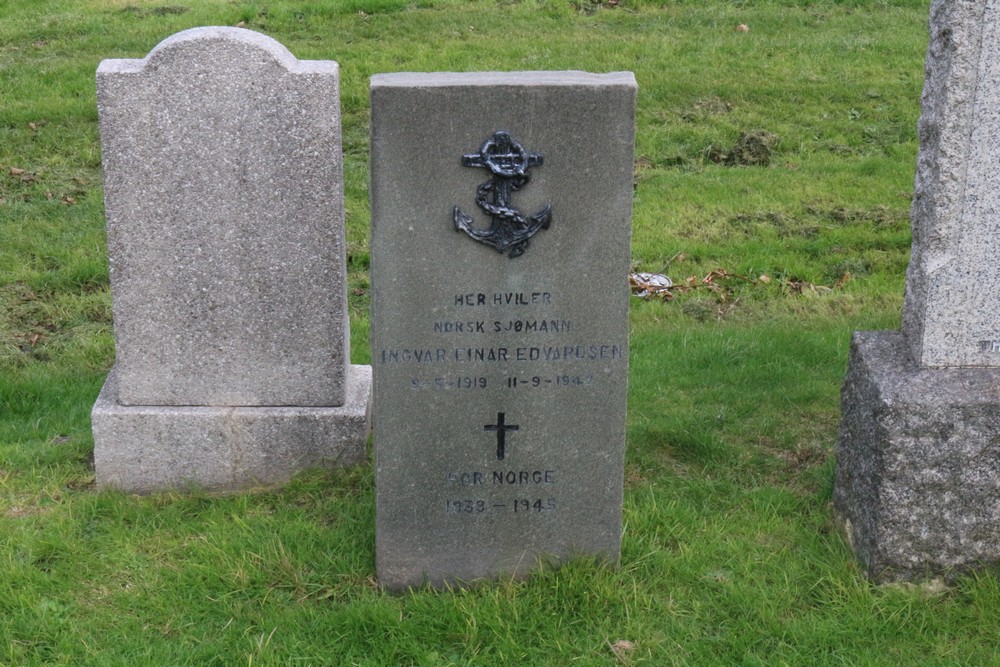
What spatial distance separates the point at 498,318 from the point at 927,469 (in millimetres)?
1508

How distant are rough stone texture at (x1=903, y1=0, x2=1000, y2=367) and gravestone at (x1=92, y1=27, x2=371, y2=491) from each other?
7.14ft

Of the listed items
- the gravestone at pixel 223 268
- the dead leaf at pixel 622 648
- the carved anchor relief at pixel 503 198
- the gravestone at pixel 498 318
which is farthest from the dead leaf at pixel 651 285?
the dead leaf at pixel 622 648

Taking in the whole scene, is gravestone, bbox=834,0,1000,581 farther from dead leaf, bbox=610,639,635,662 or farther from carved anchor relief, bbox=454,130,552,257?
carved anchor relief, bbox=454,130,552,257

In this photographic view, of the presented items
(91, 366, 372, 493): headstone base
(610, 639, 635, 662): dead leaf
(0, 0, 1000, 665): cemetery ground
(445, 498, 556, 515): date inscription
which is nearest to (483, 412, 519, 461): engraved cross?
(445, 498, 556, 515): date inscription

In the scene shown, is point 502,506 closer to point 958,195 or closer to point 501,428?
point 501,428

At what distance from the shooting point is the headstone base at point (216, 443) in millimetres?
4742

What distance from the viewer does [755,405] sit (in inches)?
213

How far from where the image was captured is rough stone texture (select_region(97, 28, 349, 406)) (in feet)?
14.5

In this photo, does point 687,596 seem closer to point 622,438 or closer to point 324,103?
point 622,438

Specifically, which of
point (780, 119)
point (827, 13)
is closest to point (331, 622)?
point (780, 119)

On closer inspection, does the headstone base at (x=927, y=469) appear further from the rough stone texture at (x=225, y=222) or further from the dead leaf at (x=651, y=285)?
the dead leaf at (x=651, y=285)

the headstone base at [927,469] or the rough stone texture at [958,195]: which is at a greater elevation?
the rough stone texture at [958,195]

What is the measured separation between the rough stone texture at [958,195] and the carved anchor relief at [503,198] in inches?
51.4

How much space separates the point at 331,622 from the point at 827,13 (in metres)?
9.87
